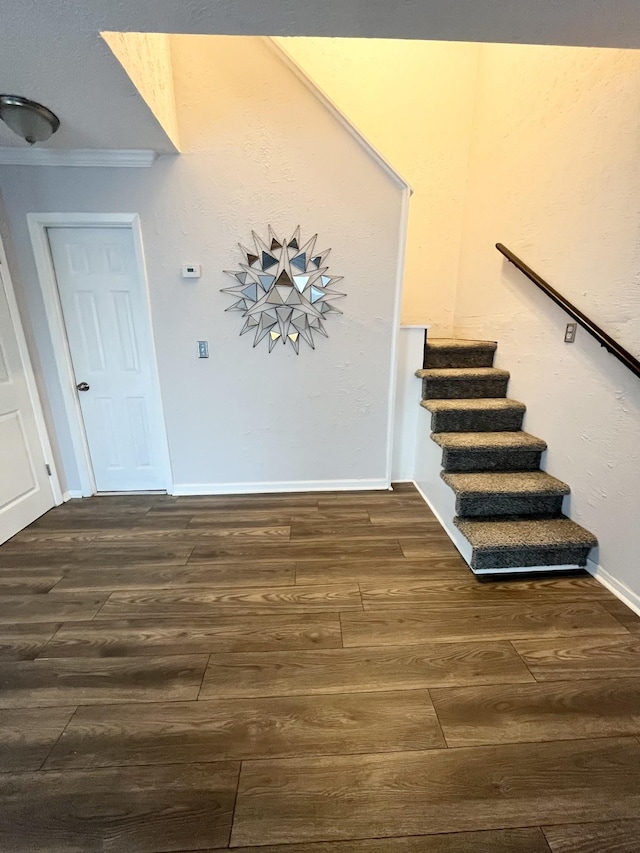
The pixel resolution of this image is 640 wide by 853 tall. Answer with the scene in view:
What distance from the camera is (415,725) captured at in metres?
1.31

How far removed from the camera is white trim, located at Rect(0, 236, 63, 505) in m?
2.45

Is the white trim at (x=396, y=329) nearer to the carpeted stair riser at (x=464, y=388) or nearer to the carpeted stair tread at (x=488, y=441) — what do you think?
the carpeted stair riser at (x=464, y=388)

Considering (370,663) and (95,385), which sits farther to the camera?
(95,385)

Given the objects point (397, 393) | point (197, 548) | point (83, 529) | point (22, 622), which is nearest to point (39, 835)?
point (22, 622)

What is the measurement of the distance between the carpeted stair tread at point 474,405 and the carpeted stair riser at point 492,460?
355 millimetres

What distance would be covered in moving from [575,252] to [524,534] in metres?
1.67

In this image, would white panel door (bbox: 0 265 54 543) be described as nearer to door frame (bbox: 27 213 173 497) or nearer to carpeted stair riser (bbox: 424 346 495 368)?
door frame (bbox: 27 213 173 497)

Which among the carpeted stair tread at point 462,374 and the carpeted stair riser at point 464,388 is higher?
the carpeted stair tread at point 462,374

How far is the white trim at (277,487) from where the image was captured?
9.90ft

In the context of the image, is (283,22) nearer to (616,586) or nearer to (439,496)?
(439,496)

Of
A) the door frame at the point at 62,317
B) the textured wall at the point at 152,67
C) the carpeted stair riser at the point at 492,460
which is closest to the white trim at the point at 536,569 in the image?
the carpeted stair riser at the point at 492,460

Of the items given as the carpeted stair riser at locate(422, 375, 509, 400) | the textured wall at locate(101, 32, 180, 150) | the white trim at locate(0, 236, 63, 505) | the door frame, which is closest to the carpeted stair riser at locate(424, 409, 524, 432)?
the carpeted stair riser at locate(422, 375, 509, 400)

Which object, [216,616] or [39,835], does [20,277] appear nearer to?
[216,616]

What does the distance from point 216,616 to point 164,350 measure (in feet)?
6.04
